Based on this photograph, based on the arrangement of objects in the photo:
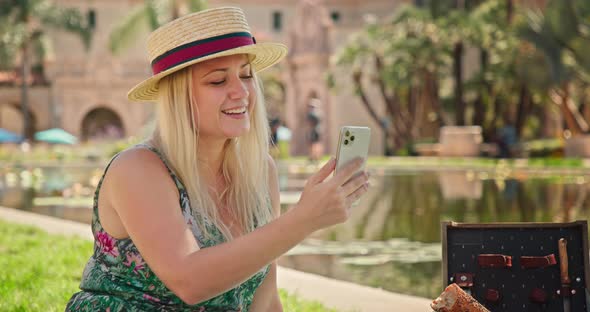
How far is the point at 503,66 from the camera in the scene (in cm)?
3759

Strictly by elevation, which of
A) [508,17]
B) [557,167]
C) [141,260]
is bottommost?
[557,167]

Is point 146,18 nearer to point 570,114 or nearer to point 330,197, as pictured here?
point 570,114

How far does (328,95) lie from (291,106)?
1.66m

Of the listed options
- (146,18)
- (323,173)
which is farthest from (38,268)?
(146,18)

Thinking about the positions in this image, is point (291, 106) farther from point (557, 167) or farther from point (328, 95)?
point (557, 167)

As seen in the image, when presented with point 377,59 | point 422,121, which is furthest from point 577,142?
point 422,121

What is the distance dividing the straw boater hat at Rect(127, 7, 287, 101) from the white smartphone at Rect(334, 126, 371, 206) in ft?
1.72

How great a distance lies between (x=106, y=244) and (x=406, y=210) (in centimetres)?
1083

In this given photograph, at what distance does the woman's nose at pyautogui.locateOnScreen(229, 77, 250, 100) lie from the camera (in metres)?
3.30

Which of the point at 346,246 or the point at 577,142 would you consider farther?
the point at 577,142

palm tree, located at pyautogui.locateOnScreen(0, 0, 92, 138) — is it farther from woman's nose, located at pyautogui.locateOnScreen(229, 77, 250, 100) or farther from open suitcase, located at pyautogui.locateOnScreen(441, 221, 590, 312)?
woman's nose, located at pyautogui.locateOnScreen(229, 77, 250, 100)

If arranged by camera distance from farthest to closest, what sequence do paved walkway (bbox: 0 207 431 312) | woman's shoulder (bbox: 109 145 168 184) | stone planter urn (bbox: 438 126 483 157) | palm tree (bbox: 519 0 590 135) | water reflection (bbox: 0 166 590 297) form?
stone planter urn (bbox: 438 126 483 157)
palm tree (bbox: 519 0 590 135)
water reflection (bbox: 0 166 590 297)
paved walkway (bbox: 0 207 431 312)
woman's shoulder (bbox: 109 145 168 184)

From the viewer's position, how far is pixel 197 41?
10.6 ft

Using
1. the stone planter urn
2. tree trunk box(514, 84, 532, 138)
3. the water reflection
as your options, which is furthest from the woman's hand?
tree trunk box(514, 84, 532, 138)
